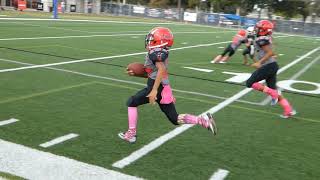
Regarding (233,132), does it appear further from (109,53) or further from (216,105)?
(109,53)

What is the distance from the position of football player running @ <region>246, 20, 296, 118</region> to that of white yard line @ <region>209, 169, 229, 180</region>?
2908 millimetres

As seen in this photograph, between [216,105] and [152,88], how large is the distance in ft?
9.25

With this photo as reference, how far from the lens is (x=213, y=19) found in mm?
53656

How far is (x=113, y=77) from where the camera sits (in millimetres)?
9523

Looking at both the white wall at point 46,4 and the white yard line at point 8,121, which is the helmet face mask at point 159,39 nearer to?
the white yard line at point 8,121

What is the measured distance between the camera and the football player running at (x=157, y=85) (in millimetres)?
4898

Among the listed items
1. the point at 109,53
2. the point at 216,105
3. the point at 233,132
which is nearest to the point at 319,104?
the point at 216,105

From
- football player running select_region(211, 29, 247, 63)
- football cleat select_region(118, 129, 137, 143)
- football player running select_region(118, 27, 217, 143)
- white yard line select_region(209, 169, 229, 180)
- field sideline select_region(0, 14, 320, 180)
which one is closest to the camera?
white yard line select_region(209, 169, 229, 180)

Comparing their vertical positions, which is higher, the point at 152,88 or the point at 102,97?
the point at 152,88

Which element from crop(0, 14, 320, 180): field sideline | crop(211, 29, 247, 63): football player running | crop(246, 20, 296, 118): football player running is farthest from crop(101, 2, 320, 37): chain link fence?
crop(246, 20, 296, 118): football player running

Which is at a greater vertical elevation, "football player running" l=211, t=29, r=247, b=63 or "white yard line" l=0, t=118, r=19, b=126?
"football player running" l=211, t=29, r=247, b=63

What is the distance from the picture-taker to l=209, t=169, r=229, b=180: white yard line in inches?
174

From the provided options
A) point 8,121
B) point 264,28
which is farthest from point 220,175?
point 264,28

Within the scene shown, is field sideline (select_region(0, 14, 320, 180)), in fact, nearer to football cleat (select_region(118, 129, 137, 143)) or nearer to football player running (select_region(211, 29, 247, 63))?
football cleat (select_region(118, 129, 137, 143))
